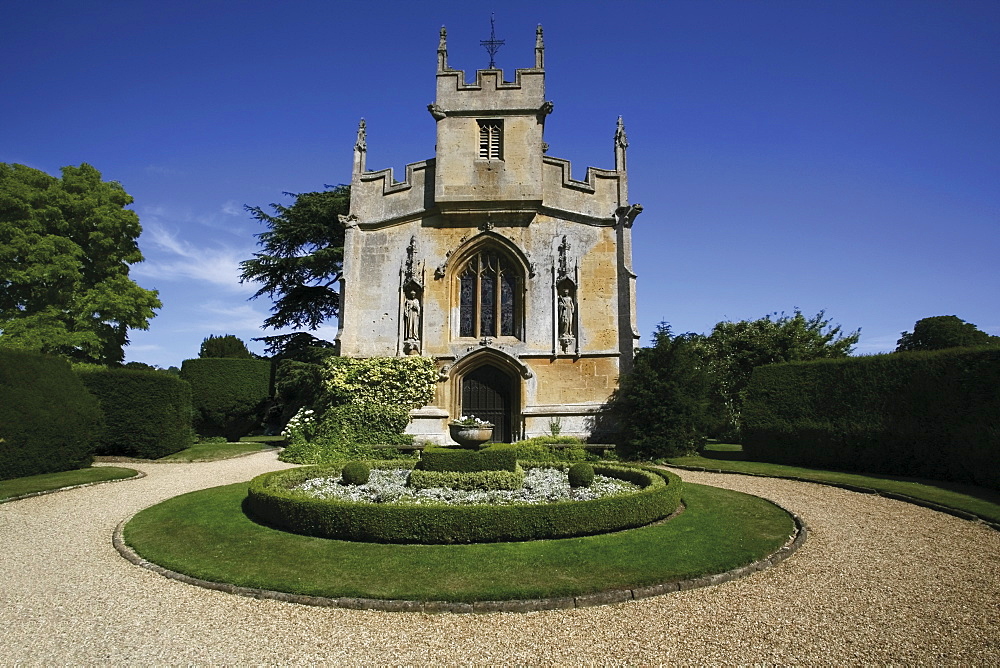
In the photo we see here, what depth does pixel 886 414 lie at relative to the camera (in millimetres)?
14617

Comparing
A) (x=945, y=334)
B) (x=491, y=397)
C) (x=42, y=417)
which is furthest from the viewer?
(x=945, y=334)

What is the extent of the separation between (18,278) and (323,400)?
46.9 ft

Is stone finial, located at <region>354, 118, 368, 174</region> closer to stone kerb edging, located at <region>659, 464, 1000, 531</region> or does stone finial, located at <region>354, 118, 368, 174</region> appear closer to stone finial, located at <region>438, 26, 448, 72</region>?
stone finial, located at <region>438, 26, 448, 72</region>

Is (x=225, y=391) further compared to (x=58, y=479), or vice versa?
(x=225, y=391)

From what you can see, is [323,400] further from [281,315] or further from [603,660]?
[603,660]

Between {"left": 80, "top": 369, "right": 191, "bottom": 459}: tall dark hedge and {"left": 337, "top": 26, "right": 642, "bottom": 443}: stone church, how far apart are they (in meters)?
6.36

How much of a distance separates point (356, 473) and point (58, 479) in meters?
8.44

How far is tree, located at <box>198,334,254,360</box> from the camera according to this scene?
3112 cm

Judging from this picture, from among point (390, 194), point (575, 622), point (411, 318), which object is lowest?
point (575, 622)

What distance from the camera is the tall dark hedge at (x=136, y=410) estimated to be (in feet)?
59.5

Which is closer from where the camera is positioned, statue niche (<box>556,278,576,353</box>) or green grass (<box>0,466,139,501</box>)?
green grass (<box>0,466,139,501</box>)

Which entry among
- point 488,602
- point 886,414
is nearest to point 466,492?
point 488,602

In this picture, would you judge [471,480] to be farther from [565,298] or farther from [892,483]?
[565,298]

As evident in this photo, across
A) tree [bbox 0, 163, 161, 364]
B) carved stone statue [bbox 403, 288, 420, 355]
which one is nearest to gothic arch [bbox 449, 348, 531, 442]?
carved stone statue [bbox 403, 288, 420, 355]
